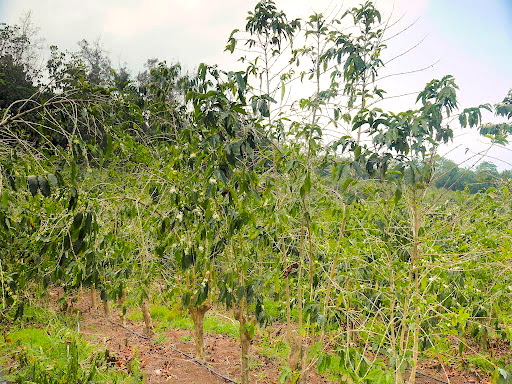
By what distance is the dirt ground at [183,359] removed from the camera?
12.5ft

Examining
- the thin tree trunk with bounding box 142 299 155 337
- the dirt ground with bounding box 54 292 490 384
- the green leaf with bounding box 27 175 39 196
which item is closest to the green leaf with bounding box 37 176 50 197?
the green leaf with bounding box 27 175 39 196

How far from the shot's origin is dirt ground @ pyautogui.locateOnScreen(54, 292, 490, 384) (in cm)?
380

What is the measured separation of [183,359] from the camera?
13.3 ft

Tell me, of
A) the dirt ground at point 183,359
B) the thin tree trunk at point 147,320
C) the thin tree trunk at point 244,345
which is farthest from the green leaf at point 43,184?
the thin tree trunk at point 147,320

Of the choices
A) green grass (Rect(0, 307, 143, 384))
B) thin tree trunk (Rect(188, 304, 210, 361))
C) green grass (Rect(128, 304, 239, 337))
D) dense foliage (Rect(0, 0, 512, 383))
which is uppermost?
dense foliage (Rect(0, 0, 512, 383))

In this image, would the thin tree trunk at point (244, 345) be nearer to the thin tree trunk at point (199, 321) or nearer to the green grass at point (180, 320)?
the thin tree trunk at point (199, 321)

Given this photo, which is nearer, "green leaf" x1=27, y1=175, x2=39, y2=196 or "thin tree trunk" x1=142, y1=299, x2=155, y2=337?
"green leaf" x1=27, y1=175, x2=39, y2=196

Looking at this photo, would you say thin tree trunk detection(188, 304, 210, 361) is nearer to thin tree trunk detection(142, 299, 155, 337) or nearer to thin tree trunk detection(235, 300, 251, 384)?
thin tree trunk detection(235, 300, 251, 384)

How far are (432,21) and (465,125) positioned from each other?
69 centimetres

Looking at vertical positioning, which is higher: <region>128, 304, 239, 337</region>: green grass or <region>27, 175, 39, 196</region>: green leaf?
<region>27, 175, 39, 196</region>: green leaf

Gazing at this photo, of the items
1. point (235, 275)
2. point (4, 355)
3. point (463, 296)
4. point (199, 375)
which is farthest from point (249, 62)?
point (4, 355)

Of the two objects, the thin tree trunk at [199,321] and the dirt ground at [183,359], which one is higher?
the thin tree trunk at [199,321]

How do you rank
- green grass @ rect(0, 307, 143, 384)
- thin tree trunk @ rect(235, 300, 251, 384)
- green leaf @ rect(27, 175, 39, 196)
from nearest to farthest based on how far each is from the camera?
green leaf @ rect(27, 175, 39, 196) → green grass @ rect(0, 307, 143, 384) → thin tree trunk @ rect(235, 300, 251, 384)

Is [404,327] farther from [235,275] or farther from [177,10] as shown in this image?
[177,10]
